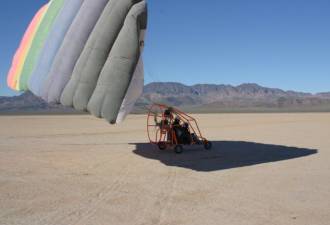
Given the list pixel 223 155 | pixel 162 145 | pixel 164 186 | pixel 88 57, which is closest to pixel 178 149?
pixel 162 145

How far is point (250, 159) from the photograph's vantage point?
14242 millimetres

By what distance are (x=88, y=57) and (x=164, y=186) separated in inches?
160

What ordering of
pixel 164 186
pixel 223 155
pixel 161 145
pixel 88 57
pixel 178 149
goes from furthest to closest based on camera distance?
pixel 161 145, pixel 178 149, pixel 223 155, pixel 88 57, pixel 164 186

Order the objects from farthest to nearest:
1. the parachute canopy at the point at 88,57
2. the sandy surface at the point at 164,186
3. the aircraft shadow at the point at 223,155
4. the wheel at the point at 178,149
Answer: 1. the wheel at the point at 178,149
2. the aircraft shadow at the point at 223,155
3. the parachute canopy at the point at 88,57
4. the sandy surface at the point at 164,186

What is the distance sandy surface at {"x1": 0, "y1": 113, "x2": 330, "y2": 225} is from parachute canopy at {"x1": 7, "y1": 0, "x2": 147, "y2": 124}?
6.21ft

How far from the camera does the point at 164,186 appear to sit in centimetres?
1003

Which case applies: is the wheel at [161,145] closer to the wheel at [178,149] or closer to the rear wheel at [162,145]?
the rear wheel at [162,145]

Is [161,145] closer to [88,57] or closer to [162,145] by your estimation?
[162,145]

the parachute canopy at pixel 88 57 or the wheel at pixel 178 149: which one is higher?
the parachute canopy at pixel 88 57

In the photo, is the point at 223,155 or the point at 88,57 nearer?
the point at 88,57

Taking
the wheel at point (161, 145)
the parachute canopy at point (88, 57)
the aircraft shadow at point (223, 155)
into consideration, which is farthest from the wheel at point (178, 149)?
the parachute canopy at point (88, 57)

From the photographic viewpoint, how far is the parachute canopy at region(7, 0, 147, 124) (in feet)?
34.4

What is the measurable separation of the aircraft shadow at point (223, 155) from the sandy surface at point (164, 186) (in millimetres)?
32

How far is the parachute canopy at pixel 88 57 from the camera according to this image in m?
10.5
